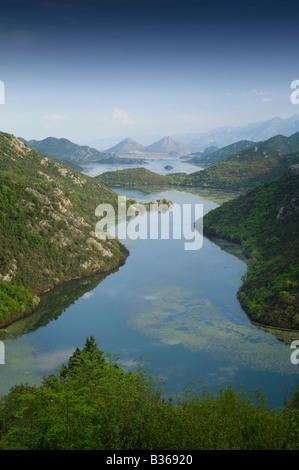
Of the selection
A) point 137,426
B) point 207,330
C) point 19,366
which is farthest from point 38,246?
point 137,426

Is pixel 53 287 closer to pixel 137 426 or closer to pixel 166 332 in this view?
pixel 166 332

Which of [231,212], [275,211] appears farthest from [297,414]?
[231,212]

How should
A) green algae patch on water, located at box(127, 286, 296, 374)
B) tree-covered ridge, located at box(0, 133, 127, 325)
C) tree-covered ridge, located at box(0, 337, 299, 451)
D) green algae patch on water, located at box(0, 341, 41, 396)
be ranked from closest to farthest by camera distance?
tree-covered ridge, located at box(0, 337, 299, 451)
green algae patch on water, located at box(0, 341, 41, 396)
green algae patch on water, located at box(127, 286, 296, 374)
tree-covered ridge, located at box(0, 133, 127, 325)

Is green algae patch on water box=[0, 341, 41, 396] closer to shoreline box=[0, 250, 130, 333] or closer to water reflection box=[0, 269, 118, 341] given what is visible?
water reflection box=[0, 269, 118, 341]

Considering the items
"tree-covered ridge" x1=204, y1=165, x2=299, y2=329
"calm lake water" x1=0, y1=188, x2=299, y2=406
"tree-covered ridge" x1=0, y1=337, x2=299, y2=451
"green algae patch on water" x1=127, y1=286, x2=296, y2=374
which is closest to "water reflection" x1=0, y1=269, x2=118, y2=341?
"calm lake water" x1=0, y1=188, x2=299, y2=406

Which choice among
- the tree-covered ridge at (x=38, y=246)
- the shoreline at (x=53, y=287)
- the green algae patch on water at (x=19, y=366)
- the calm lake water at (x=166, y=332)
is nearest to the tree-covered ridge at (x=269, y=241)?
the calm lake water at (x=166, y=332)

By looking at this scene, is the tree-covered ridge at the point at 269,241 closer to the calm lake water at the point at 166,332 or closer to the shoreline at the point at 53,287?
the calm lake water at the point at 166,332
